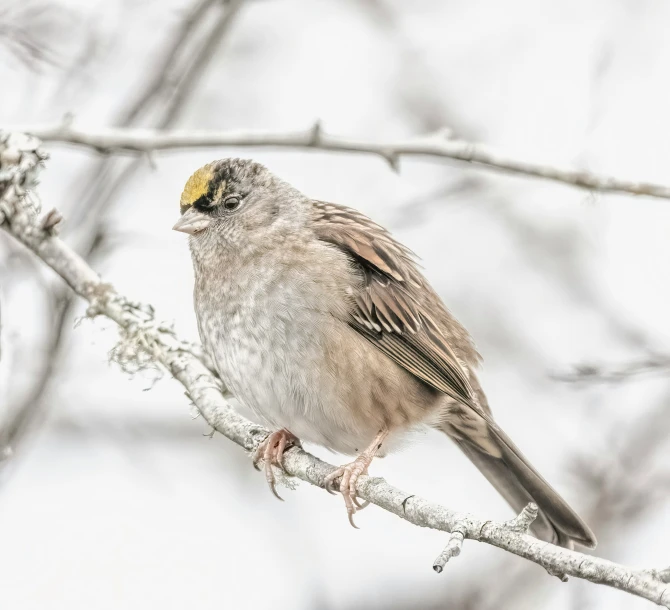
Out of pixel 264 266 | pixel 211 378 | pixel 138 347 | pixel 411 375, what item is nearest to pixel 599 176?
pixel 411 375

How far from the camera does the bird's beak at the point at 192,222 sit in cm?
519

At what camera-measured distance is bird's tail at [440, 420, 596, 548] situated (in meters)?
5.01

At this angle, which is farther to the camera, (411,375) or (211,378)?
(411,375)

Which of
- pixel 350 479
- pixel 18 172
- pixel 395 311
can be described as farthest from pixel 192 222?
pixel 350 479

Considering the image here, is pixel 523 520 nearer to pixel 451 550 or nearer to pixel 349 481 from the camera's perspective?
pixel 451 550

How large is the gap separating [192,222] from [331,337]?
1138mm

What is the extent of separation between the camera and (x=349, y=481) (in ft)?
14.2

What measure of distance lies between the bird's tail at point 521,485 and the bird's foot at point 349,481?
41.2 inches

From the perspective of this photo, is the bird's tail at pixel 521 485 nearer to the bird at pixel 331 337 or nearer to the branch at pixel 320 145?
the bird at pixel 331 337

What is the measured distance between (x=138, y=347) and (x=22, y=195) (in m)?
0.96

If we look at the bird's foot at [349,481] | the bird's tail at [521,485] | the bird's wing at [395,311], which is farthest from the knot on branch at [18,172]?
the bird's tail at [521,485]

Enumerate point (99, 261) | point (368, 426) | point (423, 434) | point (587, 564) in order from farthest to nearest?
point (99, 261)
point (423, 434)
point (368, 426)
point (587, 564)

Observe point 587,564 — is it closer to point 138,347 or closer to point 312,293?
point 312,293

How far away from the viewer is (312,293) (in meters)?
4.78
